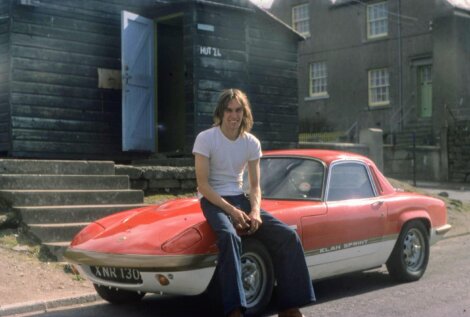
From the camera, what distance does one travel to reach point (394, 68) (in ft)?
98.8

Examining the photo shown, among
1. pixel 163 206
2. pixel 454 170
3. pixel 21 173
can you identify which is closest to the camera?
pixel 163 206

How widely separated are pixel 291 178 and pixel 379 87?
2490cm

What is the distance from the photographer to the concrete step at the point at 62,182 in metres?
9.22

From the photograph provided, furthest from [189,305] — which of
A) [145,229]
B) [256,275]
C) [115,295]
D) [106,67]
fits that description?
[106,67]

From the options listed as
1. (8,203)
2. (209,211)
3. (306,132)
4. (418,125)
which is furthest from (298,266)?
(306,132)

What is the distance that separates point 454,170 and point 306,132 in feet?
30.9

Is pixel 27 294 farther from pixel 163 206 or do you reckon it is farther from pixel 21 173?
pixel 21 173

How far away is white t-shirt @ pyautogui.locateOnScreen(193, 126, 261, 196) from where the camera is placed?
577 centimetres

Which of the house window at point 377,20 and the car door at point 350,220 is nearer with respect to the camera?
the car door at point 350,220

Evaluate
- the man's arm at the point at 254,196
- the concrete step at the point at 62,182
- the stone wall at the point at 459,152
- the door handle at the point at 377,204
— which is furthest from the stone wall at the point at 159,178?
the stone wall at the point at 459,152

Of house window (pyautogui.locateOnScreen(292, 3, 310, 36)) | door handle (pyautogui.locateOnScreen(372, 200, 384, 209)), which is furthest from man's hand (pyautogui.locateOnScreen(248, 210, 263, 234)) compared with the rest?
house window (pyautogui.locateOnScreen(292, 3, 310, 36))

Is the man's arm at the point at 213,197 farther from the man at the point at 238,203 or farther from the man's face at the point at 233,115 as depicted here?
the man's face at the point at 233,115

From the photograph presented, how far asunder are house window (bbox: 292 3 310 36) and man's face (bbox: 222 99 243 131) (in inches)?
1122

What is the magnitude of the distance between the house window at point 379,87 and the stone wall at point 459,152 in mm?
5840
